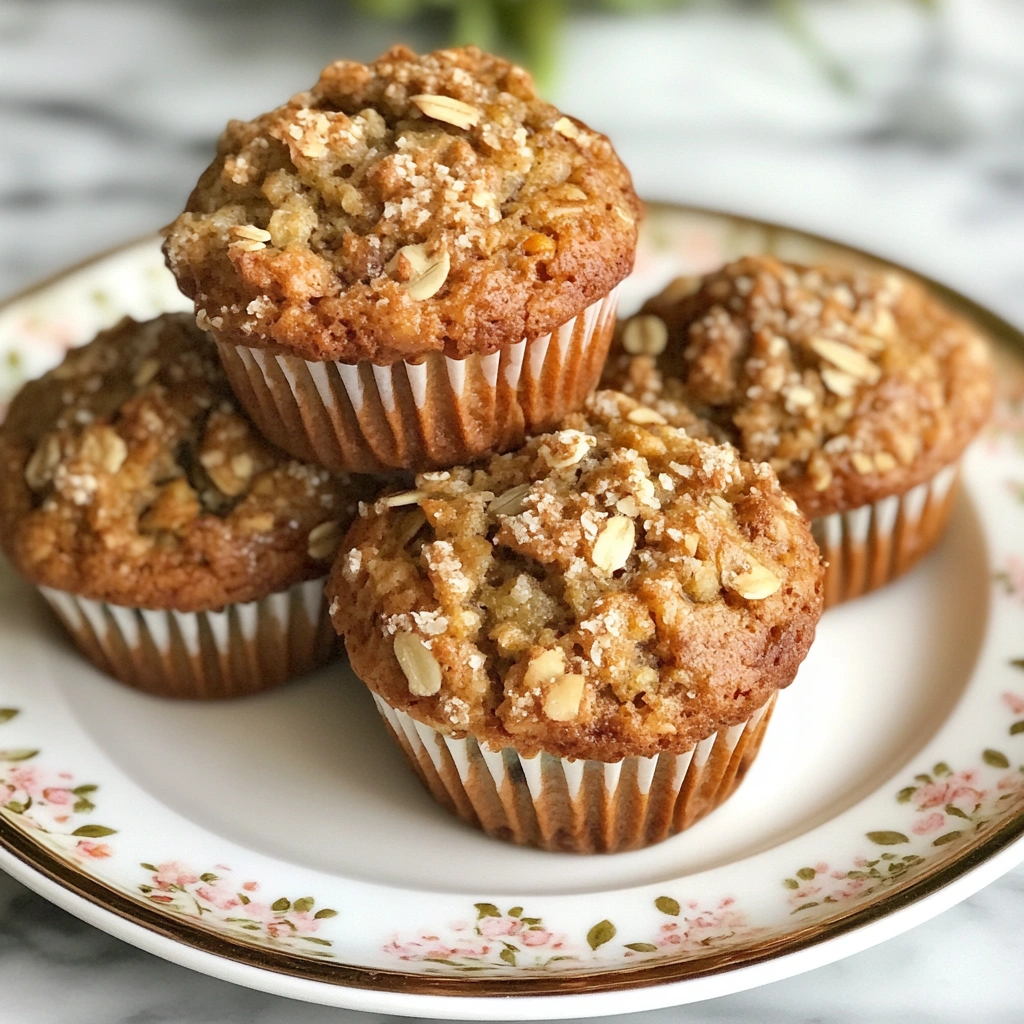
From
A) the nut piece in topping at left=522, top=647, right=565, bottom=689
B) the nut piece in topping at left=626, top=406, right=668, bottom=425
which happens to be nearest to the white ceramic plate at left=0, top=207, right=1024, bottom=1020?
the nut piece in topping at left=522, top=647, right=565, bottom=689

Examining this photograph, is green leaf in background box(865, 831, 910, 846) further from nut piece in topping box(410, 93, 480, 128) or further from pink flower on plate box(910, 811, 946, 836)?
nut piece in topping box(410, 93, 480, 128)

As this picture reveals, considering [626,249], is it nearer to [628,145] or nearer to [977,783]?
[977,783]

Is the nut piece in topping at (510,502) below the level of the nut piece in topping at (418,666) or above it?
above

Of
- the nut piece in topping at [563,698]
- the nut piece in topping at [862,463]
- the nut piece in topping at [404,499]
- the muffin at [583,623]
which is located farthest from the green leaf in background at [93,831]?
the nut piece in topping at [862,463]

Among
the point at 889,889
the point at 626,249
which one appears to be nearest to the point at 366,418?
the point at 626,249

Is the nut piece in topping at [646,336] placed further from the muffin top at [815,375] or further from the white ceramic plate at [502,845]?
the white ceramic plate at [502,845]
